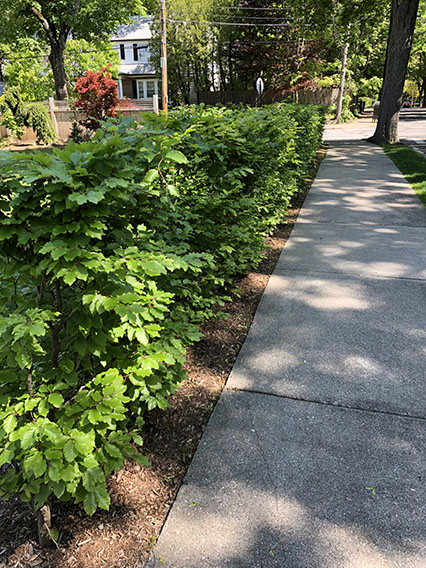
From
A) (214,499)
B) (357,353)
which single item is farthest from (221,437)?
(357,353)

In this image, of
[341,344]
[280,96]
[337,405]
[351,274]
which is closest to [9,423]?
[337,405]

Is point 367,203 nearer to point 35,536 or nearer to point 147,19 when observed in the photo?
point 35,536

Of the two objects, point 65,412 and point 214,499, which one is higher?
point 65,412

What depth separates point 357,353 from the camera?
3.42m

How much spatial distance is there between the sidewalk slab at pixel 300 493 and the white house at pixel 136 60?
45725mm

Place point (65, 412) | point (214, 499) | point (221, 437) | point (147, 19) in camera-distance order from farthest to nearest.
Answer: point (147, 19) < point (221, 437) < point (214, 499) < point (65, 412)

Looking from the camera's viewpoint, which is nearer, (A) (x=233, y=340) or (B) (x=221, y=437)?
(B) (x=221, y=437)

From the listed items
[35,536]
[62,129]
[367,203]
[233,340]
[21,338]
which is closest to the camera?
[21,338]

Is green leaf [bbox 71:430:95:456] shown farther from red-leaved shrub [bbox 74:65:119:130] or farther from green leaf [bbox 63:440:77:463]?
red-leaved shrub [bbox 74:65:119:130]

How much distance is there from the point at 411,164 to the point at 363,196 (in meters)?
3.90

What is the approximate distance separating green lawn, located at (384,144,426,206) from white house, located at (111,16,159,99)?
113 feet

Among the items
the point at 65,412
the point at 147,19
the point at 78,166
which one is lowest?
the point at 65,412

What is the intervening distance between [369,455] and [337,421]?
31 centimetres

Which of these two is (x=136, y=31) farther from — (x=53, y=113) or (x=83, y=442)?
(x=83, y=442)
